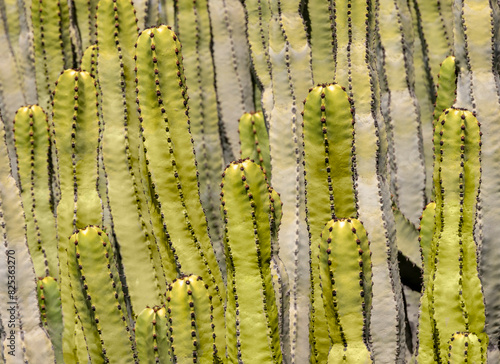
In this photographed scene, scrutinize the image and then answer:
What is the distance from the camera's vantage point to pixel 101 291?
304 centimetres

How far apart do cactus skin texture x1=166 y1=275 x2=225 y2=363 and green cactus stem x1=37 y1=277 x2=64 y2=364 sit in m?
1.03

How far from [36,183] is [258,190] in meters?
1.54

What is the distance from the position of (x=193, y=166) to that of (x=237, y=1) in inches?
74.1

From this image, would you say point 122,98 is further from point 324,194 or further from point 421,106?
point 421,106

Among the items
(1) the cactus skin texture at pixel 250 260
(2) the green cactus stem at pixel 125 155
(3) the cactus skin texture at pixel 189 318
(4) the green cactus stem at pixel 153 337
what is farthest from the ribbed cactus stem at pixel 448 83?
(4) the green cactus stem at pixel 153 337

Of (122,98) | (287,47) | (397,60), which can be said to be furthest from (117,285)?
(397,60)

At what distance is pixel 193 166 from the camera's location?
10.6 feet

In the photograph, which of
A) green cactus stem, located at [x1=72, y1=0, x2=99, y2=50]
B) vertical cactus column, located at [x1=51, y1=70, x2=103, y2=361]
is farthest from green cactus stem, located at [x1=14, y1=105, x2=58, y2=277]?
green cactus stem, located at [x1=72, y1=0, x2=99, y2=50]

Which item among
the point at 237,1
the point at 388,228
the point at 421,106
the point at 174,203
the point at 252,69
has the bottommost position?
the point at 388,228

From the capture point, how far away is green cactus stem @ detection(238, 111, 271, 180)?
385 cm

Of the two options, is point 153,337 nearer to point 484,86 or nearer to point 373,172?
point 373,172

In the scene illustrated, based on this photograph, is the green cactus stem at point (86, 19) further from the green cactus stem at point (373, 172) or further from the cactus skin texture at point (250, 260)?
the cactus skin texture at point (250, 260)

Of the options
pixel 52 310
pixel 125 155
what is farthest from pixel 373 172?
pixel 52 310

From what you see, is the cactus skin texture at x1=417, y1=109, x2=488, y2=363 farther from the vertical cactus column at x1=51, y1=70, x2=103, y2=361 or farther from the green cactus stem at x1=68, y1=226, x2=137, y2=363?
the vertical cactus column at x1=51, y1=70, x2=103, y2=361
